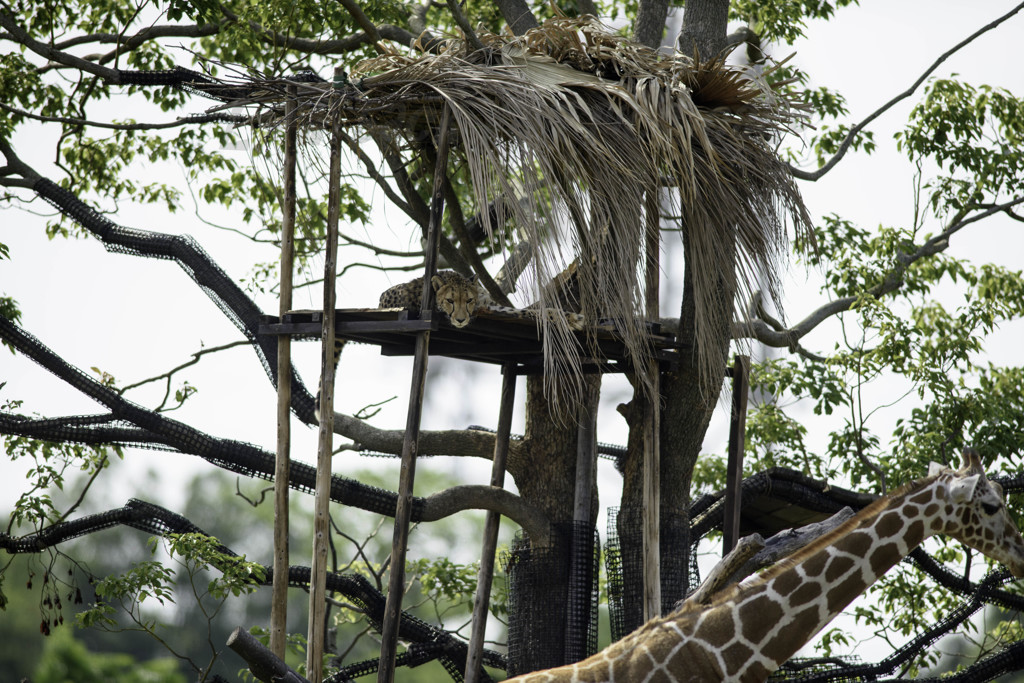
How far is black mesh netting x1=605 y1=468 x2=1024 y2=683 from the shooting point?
7832mm

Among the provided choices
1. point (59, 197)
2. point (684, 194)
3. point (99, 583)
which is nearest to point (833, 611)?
point (684, 194)

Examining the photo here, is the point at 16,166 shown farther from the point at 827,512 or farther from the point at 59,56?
the point at 827,512

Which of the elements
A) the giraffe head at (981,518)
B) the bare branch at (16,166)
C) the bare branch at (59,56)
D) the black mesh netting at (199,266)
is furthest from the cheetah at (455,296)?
the bare branch at (16,166)

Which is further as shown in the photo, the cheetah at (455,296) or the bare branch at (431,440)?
the bare branch at (431,440)

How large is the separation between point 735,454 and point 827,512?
1.47 m

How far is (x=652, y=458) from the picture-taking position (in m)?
7.35

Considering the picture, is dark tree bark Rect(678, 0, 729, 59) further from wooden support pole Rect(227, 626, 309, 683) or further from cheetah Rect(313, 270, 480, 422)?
wooden support pole Rect(227, 626, 309, 683)

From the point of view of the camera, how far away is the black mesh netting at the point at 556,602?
25.4 feet

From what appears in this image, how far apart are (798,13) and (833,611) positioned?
25.4 ft

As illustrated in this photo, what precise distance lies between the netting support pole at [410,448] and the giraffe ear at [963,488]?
2.78m

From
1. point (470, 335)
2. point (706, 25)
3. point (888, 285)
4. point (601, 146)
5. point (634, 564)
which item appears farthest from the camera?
point (888, 285)

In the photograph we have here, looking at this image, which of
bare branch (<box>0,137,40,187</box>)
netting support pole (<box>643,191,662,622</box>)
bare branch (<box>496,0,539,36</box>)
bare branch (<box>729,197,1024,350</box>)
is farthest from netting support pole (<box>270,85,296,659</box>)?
bare branch (<box>729,197,1024,350</box>)

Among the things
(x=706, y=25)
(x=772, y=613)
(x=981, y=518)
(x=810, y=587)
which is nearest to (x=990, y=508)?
(x=981, y=518)

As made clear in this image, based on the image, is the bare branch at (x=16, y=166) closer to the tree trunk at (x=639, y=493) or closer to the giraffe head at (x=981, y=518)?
the tree trunk at (x=639, y=493)
